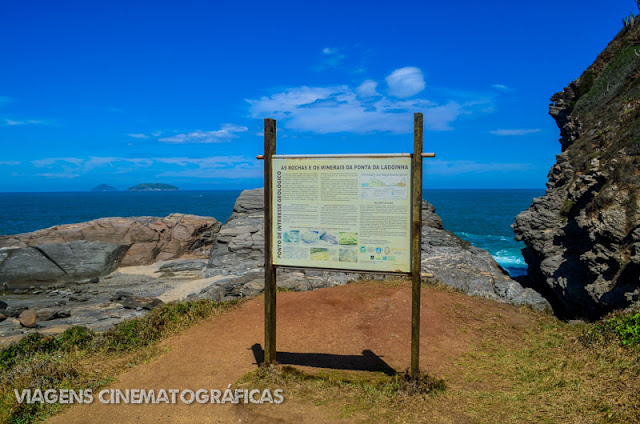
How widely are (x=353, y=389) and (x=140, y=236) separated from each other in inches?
873

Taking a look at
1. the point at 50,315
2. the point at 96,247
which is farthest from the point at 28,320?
the point at 96,247

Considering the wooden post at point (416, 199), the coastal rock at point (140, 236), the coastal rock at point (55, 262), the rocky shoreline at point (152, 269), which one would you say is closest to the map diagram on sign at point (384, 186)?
the wooden post at point (416, 199)

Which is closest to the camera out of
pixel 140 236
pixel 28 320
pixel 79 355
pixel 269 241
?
pixel 269 241

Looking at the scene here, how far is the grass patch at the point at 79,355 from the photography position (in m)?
6.33

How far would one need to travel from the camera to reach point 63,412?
6.04m

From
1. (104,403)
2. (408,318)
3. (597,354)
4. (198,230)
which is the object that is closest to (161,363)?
(104,403)

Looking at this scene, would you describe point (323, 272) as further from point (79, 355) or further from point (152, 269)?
point (152, 269)

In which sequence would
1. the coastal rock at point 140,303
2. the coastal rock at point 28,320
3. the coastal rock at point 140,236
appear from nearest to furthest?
the coastal rock at point 28,320 → the coastal rock at point 140,303 → the coastal rock at point 140,236

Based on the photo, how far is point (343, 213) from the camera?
6.68 m

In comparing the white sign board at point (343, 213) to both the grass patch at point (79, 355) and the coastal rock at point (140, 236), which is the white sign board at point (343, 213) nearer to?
the grass patch at point (79, 355)

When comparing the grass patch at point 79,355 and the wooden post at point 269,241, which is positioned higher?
the wooden post at point 269,241

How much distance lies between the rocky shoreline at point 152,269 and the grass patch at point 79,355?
2.13 m

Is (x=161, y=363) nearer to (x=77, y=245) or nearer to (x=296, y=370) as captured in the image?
(x=296, y=370)

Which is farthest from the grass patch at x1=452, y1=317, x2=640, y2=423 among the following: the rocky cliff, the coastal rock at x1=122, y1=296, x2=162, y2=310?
the coastal rock at x1=122, y1=296, x2=162, y2=310
